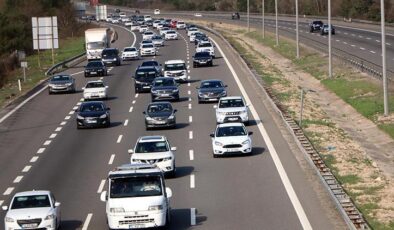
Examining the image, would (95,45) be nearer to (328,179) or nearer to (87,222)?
(328,179)

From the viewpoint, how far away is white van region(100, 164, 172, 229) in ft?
85.3

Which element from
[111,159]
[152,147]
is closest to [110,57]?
[111,159]

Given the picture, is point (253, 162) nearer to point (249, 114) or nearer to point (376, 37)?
point (249, 114)

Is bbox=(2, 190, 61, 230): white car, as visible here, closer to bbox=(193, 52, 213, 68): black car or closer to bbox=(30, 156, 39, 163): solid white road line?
bbox=(30, 156, 39, 163): solid white road line

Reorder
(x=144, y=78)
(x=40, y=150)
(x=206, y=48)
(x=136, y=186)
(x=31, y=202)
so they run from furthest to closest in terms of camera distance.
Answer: (x=206, y=48) → (x=144, y=78) → (x=40, y=150) → (x=31, y=202) → (x=136, y=186)

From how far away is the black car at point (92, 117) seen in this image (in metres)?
50.8

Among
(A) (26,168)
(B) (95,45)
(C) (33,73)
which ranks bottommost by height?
(A) (26,168)

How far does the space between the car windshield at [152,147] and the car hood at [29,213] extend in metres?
9.81

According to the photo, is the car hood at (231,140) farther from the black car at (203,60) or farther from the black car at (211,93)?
the black car at (203,60)

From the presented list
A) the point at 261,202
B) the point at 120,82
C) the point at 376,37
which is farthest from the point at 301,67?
the point at 261,202

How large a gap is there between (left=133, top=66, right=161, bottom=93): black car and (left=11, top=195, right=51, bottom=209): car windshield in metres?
39.3

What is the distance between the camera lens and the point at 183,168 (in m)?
38.3

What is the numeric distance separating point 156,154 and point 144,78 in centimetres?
3183

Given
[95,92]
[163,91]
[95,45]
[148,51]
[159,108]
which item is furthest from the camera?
[148,51]
